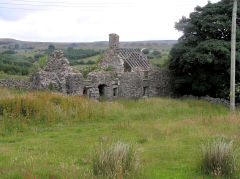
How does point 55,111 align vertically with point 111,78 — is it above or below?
below

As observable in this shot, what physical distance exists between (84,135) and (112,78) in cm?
1094

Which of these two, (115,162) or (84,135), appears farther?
(84,135)

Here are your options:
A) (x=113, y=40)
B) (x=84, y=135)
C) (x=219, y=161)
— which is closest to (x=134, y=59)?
(x=113, y=40)

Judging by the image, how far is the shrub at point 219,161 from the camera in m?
6.46

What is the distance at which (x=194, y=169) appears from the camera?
695 centimetres

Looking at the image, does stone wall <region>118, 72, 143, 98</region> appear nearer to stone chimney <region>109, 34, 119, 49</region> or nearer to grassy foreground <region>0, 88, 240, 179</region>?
stone chimney <region>109, 34, 119, 49</region>

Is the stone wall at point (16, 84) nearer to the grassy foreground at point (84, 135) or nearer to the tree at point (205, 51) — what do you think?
the grassy foreground at point (84, 135)

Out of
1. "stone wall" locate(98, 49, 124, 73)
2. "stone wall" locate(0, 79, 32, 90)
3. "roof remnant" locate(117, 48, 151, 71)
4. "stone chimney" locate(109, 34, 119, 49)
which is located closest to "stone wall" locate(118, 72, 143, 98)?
"stone wall" locate(98, 49, 124, 73)

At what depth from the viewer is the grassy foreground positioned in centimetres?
664

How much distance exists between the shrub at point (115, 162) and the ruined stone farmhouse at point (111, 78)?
1140 cm

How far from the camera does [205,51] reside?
21.8 metres

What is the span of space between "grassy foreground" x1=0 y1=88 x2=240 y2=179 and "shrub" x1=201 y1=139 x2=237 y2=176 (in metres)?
0.29

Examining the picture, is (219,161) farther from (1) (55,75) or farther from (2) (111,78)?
(2) (111,78)

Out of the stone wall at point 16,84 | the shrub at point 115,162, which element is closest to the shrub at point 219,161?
the shrub at point 115,162
